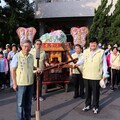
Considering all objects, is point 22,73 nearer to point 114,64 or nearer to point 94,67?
point 94,67

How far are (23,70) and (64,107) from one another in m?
2.36

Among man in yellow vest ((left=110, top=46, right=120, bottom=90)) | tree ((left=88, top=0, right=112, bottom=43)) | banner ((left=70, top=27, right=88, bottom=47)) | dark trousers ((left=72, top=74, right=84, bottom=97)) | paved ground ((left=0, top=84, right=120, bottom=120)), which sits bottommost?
paved ground ((left=0, top=84, right=120, bottom=120))

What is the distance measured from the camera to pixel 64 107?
7.98 m

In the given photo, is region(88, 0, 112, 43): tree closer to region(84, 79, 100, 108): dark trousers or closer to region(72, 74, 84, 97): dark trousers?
region(72, 74, 84, 97): dark trousers

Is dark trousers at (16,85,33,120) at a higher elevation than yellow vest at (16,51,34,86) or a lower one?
lower

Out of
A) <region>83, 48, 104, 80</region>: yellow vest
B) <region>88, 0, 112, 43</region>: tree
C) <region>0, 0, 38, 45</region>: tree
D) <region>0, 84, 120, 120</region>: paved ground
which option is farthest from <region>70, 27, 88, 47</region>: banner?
<region>83, 48, 104, 80</region>: yellow vest

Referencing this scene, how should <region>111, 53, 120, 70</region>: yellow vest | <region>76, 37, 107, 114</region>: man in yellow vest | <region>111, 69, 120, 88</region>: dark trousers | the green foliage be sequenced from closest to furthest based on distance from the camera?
<region>76, 37, 107, 114</region>: man in yellow vest, <region>111, 69, 120, 88</region>: dark trousers, <region>111, 53, 120, 70</region>: yellow vest, the green foliage

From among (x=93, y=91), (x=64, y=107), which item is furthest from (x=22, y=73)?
(x=64, y=107)

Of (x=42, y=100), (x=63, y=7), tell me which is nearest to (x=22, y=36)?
(x=42, y=100)

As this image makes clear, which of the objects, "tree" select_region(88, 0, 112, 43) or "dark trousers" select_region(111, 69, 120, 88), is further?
"tree" select_region(88, 0, 112, 43)

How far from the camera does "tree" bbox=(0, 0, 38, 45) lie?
21.6m

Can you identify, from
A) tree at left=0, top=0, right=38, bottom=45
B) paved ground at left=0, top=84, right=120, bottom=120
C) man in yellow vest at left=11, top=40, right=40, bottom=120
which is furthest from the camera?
tree at left=0, top=0, right=38, bottom=45

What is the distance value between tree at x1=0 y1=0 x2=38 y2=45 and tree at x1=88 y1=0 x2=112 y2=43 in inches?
224

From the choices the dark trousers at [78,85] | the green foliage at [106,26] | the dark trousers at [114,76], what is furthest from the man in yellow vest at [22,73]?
the green foliage at [106,26]
